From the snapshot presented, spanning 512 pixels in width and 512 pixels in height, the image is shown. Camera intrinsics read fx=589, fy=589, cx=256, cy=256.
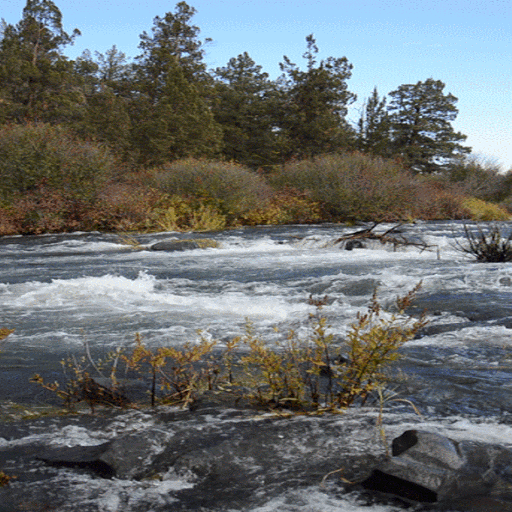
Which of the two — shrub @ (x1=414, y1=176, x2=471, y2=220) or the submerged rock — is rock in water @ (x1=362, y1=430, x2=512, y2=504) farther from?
shrub @ (x1=414, y1=176, x2=471, y2=220)

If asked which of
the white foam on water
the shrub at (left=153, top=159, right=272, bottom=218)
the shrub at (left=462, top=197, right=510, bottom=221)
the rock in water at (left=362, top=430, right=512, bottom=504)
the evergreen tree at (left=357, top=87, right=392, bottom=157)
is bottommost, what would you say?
the white foam on water

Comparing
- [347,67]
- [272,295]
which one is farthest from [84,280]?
[347,67]

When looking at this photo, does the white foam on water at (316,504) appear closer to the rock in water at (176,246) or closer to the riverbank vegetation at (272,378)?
the riverbank vegetation at (272,378)

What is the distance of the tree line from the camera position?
35.8 metres

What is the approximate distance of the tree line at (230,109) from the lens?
1411 inches

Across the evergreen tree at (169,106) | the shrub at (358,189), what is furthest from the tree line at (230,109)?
the shrub at (358,189)

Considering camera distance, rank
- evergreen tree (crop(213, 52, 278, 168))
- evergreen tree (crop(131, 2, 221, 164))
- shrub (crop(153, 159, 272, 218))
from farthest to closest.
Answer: evergreen tree (crop(213, 52, 278, 168))
evergreen tree (crop(131, 2, 221, 164))
shrub (crop(153, 159, 272, 218))

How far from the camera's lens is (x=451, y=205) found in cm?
2827

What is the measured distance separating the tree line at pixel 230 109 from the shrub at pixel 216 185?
1248 cm

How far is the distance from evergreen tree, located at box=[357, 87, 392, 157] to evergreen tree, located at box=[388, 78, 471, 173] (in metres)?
1.05

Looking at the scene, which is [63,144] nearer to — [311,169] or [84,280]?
[311,169]

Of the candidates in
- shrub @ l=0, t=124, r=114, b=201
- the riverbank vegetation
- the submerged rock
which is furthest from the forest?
the riverbank vegetation

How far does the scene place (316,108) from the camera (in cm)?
4353

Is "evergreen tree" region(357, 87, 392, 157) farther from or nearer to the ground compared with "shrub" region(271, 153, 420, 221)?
farther from the ground
